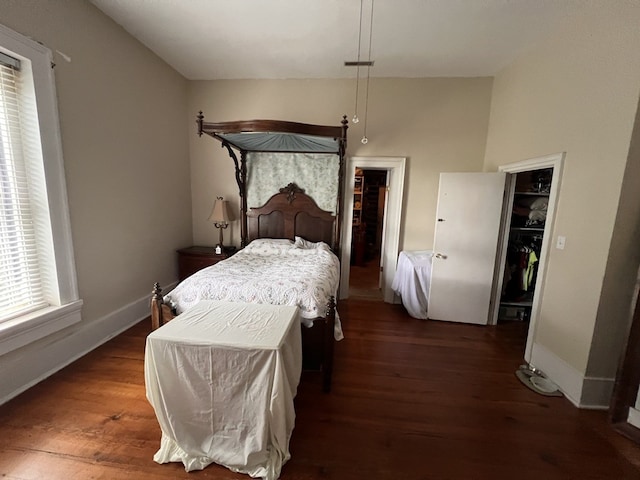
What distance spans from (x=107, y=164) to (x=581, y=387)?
4.37m

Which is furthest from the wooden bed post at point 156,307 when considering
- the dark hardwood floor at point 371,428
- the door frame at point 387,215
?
the door frame at point 387,215

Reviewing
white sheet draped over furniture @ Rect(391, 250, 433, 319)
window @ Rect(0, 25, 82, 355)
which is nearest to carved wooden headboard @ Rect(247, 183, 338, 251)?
white sheet draped over furniture @ Rect(391, 250, 433, 319)

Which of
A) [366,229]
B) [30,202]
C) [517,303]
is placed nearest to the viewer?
[30,202]

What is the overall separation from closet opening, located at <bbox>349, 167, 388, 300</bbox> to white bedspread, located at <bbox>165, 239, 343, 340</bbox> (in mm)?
1999

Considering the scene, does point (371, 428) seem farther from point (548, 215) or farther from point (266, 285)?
point (548, 215)

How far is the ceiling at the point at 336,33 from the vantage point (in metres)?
2.16

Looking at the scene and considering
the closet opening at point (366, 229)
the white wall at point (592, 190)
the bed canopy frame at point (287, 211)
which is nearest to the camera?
the white wall at point (592, 190)

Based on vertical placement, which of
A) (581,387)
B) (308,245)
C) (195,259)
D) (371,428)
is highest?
(308,245)

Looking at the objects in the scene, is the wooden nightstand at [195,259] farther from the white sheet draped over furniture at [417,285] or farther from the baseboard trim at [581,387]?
the baseboard trim at [581,387]

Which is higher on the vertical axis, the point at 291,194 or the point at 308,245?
the point at 291,194

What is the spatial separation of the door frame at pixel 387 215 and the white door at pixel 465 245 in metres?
0.58

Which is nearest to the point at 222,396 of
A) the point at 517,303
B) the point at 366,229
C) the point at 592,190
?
the point at 592,190

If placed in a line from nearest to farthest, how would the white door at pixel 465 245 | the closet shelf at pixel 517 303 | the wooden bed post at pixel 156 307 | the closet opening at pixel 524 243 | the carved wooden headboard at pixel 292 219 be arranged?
the wooden bed post at pixel 156 307, the white door at pixel 465 245, the closet opening at pixel 524 243, the closet shelf at pixel 517 303, the carved wooden headboard at pixel 292 219

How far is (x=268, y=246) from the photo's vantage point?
11.0 feet
